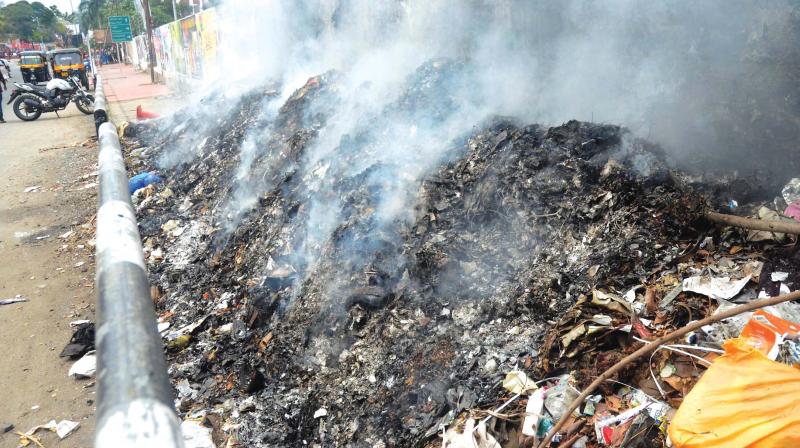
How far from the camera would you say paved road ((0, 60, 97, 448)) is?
365 cm

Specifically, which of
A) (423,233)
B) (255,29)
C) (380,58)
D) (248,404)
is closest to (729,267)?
(423,233)

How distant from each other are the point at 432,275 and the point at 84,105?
1705cm

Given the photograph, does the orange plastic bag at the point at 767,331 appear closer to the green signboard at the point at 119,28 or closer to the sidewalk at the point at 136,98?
the sidewalk at the point at 136,98

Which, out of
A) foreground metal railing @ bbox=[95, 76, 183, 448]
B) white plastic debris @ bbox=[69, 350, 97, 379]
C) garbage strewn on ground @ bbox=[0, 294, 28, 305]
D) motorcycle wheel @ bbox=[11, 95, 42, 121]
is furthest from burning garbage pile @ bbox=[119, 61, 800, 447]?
motorcycle wheel @ bbox=[11, 95, 42, 121]

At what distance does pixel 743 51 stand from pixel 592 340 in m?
2.93

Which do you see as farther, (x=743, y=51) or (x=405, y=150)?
(x=405, y=150)

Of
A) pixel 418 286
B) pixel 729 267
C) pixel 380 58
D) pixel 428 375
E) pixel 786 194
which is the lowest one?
pixel 428 375

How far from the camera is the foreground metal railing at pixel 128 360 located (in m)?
1.37

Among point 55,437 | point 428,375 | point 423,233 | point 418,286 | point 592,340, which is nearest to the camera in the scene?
point 592,340

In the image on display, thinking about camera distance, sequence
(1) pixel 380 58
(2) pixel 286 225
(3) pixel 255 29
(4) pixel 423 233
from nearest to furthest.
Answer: (4) pixel 423 233
(2) pixel 286 225
(1) pixel 380 58
(3) pixel 255 29

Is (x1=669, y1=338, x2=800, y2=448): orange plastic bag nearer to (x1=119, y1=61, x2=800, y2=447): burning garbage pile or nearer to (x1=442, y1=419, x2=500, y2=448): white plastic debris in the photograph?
(x1=119, y1=61, x2=800, y2=447): burning garbage pile

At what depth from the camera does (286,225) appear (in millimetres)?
5215

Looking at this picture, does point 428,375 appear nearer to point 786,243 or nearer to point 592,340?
point 592,340

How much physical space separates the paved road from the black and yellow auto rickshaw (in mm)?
14914
